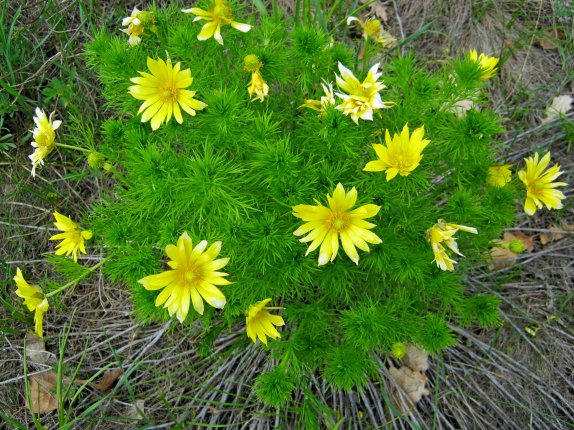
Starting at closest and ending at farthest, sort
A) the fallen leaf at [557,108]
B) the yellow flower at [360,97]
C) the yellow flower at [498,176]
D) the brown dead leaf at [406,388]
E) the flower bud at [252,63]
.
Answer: the yellow flower at [360,97], the flower bud at [252,63], the yellow flower at [498,176], the brown dead leaf at [406,388], the fallen leaf at [557,108]

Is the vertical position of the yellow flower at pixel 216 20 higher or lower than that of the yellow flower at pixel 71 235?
higher

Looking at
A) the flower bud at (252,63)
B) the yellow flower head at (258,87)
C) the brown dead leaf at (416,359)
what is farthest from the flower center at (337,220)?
the brown dead leaf at (416,359)

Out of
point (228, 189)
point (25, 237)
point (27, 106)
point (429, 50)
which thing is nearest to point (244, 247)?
point (228, 189)

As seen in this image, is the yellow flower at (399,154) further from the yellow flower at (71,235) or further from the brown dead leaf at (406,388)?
the brown dead leaf at (406,388)

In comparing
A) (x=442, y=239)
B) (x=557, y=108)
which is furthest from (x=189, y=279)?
(x=557, y=108)

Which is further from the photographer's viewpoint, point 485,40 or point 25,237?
point 485,40

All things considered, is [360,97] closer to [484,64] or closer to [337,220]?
[337,220]

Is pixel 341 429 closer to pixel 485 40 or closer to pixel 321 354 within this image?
pixel 321 354
